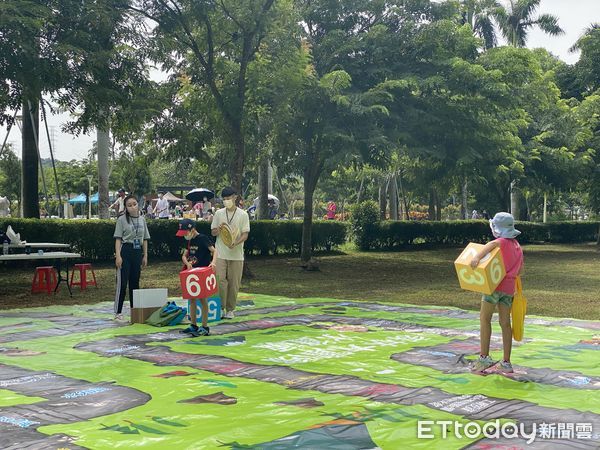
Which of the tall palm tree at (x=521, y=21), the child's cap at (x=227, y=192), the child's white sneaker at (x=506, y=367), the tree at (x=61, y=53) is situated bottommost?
the child's white sneaker at (x=506, y=367)

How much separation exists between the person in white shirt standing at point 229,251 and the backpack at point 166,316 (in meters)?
0.76

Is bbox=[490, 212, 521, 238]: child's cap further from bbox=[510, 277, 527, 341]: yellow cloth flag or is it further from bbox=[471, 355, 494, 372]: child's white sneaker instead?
bbox=[471, 355, 494, 372]: child's white sneaker

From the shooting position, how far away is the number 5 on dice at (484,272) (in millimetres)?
6016

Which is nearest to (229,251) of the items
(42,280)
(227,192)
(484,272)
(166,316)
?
(227,192)

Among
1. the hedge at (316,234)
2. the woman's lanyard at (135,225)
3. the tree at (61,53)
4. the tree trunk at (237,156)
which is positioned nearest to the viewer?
the woman's lanyard at (135,225)

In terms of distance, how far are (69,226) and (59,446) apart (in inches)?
591

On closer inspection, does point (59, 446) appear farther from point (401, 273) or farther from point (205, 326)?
point (401, 273)

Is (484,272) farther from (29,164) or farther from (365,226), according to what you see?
(365,226)

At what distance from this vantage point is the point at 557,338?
8.24 meters

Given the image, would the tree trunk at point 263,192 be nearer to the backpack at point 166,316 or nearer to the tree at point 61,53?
the tree at point 61,53

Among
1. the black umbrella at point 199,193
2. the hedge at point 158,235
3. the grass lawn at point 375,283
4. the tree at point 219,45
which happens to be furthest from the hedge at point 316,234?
the tree at point 219,45

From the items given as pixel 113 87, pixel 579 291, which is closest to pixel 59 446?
pixel 113 87

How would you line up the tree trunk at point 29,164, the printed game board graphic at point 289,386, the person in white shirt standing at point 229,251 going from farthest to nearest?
the tree trunk at point 29,164 < the person in white shirt standing at point 229,251 < the printed game board graphic at point 289,386

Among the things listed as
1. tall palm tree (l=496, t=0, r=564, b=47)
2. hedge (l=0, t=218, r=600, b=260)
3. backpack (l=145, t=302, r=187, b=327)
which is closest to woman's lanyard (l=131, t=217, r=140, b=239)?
backpack (l=145, t=302, r=187, b=327)
